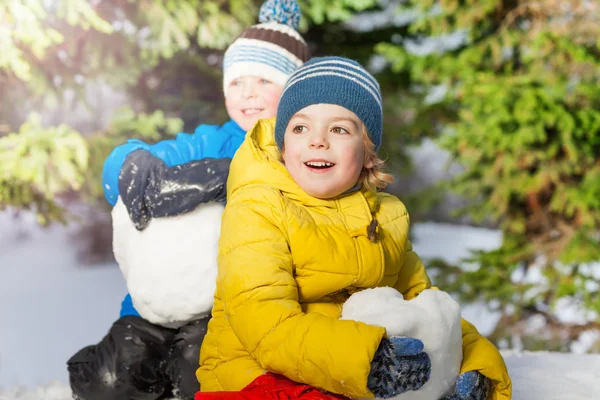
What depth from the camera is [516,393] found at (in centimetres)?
250

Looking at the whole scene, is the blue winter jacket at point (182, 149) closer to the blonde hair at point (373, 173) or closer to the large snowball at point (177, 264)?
the large snowball at point (177, 264)

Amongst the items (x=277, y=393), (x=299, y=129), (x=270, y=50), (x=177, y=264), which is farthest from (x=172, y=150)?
(x=277, y=393)

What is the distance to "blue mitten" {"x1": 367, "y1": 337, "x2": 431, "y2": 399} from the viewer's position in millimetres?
1513

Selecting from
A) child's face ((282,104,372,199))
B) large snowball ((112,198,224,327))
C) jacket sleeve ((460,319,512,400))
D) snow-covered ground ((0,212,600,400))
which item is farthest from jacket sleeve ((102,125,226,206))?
snow-covered ground ((0,212,600,400))

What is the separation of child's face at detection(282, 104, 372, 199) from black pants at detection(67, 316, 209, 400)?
847 millimetres

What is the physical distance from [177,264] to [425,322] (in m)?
0.95

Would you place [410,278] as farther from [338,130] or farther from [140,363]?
[140,363]

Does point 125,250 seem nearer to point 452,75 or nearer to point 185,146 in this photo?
point 185,146

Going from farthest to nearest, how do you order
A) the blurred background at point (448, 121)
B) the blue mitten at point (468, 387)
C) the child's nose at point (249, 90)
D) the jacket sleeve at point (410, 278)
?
the blurred background at point (448, 121) → the child's nose at point (249, 90) → the jacket sleeve at point (410, 278) → the blue mitten at point (468, 387)

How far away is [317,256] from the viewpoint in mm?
1685

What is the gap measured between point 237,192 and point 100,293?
657cm

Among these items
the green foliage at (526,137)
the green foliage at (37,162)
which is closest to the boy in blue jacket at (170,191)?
the green foliage at (37,162)

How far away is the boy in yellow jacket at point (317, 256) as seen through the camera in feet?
4.93

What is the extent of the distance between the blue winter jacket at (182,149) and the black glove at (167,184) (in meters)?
0.08
